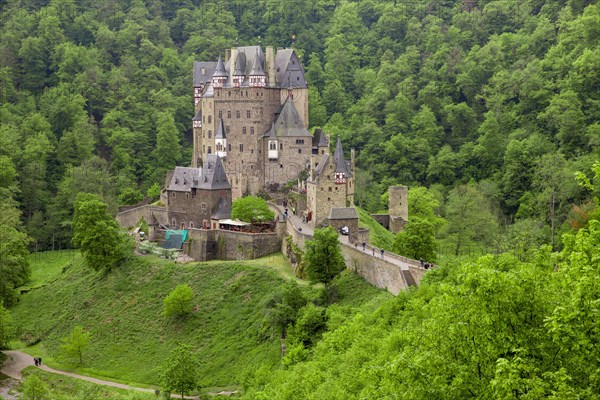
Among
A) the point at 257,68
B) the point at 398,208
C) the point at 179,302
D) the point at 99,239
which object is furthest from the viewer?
the point at 398,208

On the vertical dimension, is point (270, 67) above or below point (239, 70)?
above

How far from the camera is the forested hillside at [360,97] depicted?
89000mm

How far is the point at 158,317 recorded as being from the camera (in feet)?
214

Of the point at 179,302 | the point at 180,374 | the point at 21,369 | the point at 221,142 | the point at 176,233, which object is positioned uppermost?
the point at 221,142

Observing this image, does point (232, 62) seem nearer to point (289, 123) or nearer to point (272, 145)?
point (289, 123)

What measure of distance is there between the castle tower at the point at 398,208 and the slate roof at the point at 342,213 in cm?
1286

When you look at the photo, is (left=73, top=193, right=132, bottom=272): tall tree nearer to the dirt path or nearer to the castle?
the dirt path

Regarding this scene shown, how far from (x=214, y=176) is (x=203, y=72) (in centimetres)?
1723

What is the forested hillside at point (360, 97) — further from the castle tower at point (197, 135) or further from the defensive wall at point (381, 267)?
the defensive wall at point (381, 267)

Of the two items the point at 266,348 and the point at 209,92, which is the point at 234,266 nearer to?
the point at 266,348

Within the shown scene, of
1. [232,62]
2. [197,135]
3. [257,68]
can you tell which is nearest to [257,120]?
[257,68]

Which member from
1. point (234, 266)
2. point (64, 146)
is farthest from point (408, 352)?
point (64, 146)

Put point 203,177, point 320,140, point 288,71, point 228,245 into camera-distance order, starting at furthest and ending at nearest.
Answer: point 288,71, point 320,140, point 203,177, point 228,245

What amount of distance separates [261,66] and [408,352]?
5706 cm
